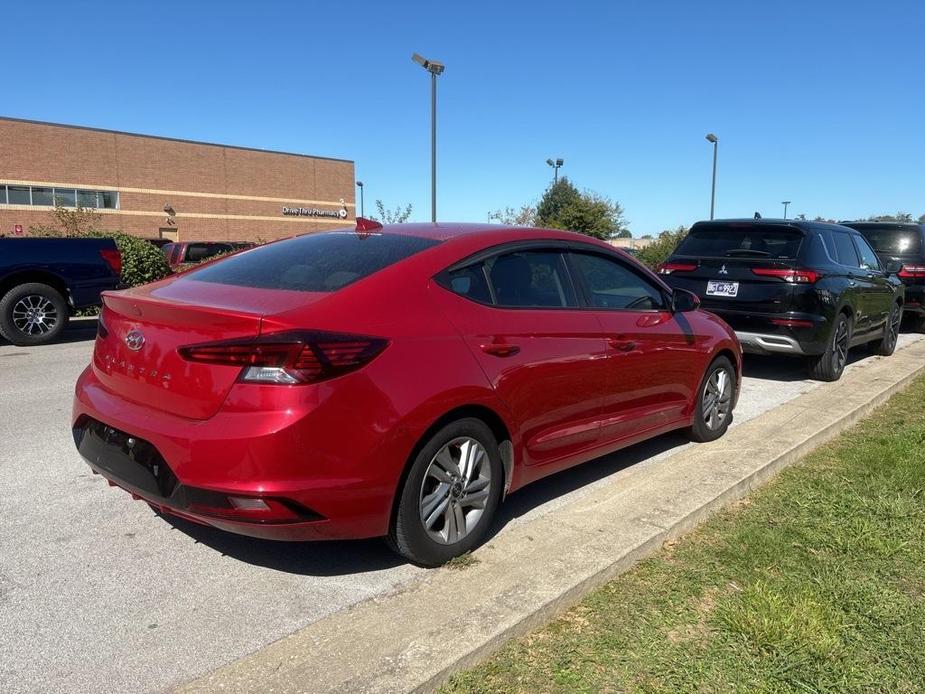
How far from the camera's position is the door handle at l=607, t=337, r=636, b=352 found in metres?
4.15

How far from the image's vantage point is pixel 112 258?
1032cm

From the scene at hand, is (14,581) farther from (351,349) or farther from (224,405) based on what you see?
(351,349)

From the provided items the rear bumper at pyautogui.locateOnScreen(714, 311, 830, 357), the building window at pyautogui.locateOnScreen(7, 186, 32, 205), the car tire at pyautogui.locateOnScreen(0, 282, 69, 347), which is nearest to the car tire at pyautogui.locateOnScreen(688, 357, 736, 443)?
the rear bumper at pyautogui.locateOnScreen(714, 311, 830, 357)

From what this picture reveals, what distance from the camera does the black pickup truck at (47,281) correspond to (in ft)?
31.1

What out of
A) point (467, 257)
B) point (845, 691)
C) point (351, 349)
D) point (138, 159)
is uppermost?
point (138, 159)

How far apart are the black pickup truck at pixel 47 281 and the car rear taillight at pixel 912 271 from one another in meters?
12.3

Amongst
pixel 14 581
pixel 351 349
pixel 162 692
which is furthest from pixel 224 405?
pixel 14 581

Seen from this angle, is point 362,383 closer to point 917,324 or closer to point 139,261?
point 139,261

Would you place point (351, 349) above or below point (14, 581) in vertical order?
above

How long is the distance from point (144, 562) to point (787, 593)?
279cm

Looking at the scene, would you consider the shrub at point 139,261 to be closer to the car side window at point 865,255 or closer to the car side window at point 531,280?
the car side window at point 531,280

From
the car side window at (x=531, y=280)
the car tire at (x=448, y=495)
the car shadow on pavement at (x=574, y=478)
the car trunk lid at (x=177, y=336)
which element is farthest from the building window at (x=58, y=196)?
the car tire at (x=448, y=495)

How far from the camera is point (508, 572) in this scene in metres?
3.10

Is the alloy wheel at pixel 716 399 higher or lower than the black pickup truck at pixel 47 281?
A: lower
